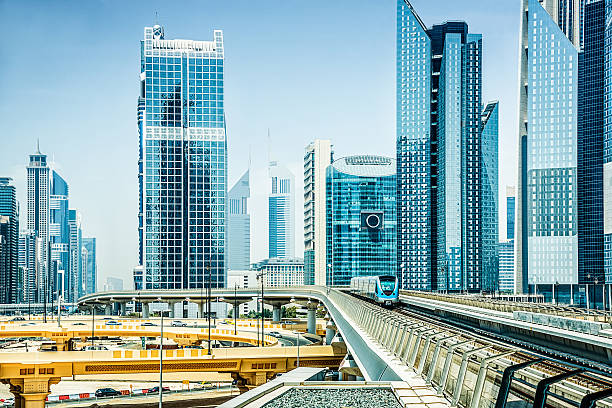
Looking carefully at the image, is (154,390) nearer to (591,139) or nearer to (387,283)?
(387,283)

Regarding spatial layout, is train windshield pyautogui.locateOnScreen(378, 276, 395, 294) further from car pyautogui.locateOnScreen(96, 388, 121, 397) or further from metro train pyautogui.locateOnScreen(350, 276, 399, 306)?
car pyautogui.locateOnScreen(96, 388, 121, 397)

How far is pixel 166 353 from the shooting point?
58.7 metres

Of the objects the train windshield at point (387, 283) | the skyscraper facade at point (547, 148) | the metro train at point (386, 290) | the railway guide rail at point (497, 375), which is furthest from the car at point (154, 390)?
the skyscraper facade at point (547, 148)

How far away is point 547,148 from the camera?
517 ft

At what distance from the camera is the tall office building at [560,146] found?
15188 cm

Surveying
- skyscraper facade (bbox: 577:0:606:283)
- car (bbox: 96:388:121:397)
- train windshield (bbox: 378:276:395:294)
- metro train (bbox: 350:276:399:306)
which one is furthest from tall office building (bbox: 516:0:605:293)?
car (bbox: 96:388:121:397)

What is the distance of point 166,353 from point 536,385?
50.1 metres

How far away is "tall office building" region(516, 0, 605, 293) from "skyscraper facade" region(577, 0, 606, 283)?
0.67 ft

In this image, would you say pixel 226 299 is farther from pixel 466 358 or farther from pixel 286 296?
pixel 466 358

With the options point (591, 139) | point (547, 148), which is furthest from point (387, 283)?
point (591, 139)

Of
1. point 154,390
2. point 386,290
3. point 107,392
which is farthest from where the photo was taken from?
point 154,390

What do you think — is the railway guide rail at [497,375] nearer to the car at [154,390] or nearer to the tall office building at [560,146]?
the car at [154,390]

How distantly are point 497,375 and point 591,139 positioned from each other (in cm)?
15377

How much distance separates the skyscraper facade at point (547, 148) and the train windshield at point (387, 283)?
91.8m
